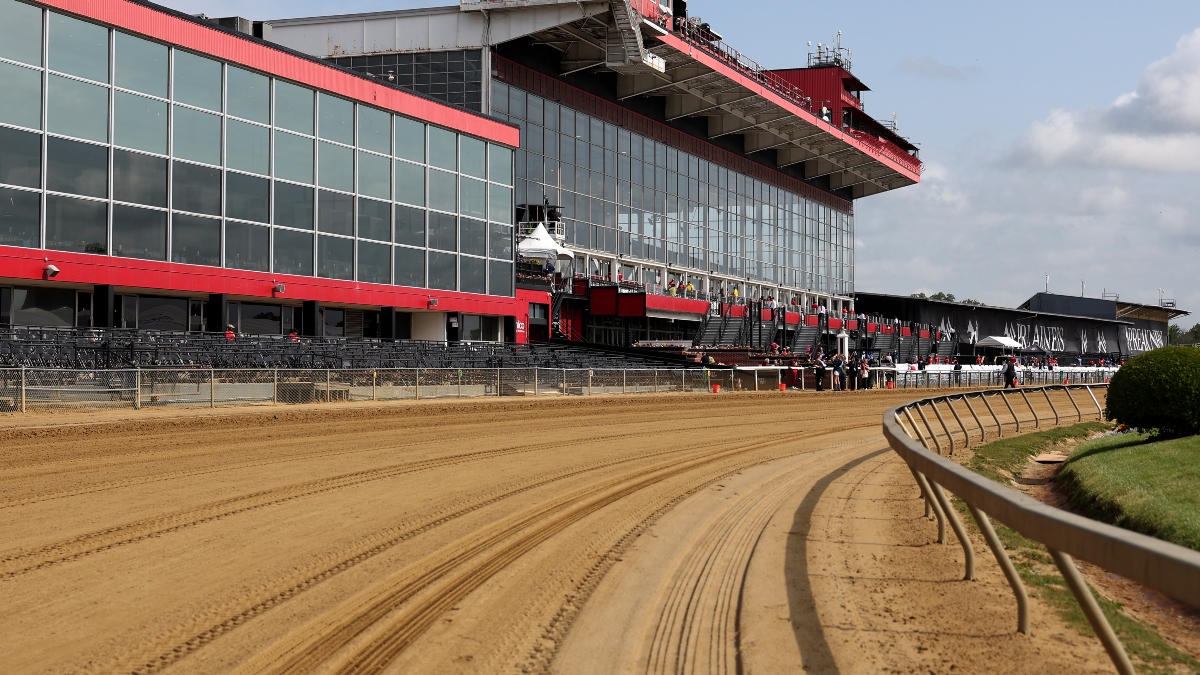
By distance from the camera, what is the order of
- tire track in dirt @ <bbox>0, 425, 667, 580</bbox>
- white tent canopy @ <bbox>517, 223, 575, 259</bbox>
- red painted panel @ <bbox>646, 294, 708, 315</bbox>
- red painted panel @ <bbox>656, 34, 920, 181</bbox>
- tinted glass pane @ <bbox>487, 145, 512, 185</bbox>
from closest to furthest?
1. tire track in dirt @ <bbox>0, 425, 667, 580</bbox>
2. tinted glass pane @ <bbox>487, 145, 512, 185</bbox>
3. white tent canopy @ <bbox>517, 223, 575, 259</bbox>
4. red painted panel @ <bbox>656, 34, 920, 181</bbox>
5. red painted panel @ <bbox>646, 294, 708, 315</bbox>

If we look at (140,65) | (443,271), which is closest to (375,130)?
(443,271)

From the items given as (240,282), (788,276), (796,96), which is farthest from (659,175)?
(240,282)

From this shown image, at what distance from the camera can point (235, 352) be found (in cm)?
2609

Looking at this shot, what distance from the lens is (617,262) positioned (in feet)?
184

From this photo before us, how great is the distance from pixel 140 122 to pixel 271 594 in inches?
1006

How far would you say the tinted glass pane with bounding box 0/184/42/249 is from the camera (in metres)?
25.0

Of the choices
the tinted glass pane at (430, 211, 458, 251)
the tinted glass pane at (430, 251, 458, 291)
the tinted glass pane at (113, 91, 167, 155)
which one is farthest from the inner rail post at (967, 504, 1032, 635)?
the tinted glass pane at (430, 211, 458, 251)

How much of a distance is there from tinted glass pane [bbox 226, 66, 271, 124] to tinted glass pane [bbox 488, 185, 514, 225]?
10478 millimetres

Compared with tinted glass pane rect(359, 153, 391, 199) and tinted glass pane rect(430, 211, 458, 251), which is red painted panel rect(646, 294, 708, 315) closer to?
tinted glass pane rect(430, 211, 458, 251)

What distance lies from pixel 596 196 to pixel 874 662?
5027 centimetres

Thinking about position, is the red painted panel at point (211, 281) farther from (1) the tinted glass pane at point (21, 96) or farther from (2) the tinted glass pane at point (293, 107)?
(2) the tinted glass pane at point (293, 107)

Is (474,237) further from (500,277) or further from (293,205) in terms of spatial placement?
(293,205)

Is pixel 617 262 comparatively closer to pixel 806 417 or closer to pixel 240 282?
pixel 240 282

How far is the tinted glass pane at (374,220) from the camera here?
3494 centimetres
